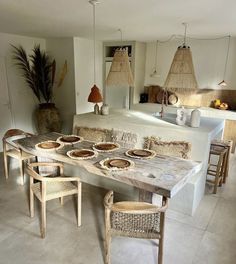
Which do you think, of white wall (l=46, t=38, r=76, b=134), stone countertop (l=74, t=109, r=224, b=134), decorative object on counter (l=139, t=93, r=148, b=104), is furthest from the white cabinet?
stone countertop (l=74, t=109, r=224, b=134)

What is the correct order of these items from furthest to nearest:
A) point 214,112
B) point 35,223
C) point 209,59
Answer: point 209,59, point 214,112, point 35,223

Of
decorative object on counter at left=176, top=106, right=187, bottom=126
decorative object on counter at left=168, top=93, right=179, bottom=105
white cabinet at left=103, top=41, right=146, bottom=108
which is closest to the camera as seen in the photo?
decorative object on counter at left=176, top=106, right=187, bottom=126

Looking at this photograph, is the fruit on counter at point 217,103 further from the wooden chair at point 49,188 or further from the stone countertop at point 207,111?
Result: the wooden chair at point 49,188

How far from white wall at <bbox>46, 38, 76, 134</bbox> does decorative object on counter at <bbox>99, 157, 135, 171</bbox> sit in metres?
3.44

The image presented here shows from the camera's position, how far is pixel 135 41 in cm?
569

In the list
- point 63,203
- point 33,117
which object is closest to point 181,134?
point 63,203

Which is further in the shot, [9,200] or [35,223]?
[9,200]

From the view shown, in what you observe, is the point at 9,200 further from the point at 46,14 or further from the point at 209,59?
the point at 209,59

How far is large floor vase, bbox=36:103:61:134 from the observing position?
207 inches

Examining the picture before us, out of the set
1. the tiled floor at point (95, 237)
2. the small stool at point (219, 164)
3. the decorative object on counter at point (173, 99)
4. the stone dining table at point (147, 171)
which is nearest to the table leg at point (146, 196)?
the stone dining table at point (147, 171)

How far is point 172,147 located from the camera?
2.98 meters

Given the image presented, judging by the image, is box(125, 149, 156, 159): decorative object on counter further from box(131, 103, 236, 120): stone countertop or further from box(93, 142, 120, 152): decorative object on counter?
box(131, 103, 236, 120): stone countertop

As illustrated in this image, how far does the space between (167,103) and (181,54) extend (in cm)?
302

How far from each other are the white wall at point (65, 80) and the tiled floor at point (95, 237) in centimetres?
291
